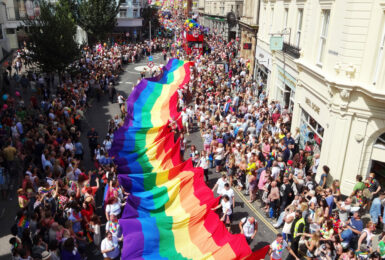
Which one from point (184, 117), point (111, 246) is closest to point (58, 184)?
point (111, 246)

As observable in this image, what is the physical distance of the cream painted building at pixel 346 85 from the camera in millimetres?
11266

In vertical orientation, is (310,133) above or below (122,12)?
below

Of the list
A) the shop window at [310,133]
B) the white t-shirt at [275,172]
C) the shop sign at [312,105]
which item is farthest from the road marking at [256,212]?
the shop sign at [312,105]

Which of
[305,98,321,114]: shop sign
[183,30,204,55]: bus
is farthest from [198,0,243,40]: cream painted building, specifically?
[305,98,321,114]: shop sign

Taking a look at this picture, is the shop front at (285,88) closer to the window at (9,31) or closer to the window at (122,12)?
the window at (9,31)

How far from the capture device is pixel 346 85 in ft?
38.2

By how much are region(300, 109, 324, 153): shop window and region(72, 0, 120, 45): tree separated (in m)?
32.8

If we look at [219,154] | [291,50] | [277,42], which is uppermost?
[277,42]

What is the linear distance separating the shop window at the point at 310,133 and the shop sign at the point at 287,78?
7.14 ft

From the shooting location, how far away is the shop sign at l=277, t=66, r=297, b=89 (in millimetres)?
17828

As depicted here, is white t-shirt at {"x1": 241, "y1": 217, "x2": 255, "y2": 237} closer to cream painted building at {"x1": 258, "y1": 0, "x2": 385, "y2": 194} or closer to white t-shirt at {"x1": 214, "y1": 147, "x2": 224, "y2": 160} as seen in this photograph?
cream painted building at {"x1": 258, "y1": 0, "x2": 385, "y2": 194}

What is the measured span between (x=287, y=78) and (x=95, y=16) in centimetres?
2998

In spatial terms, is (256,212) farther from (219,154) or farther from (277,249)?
(277,249)

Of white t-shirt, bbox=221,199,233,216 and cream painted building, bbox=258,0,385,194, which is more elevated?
cream painted building, bbox=258,0,385,194
